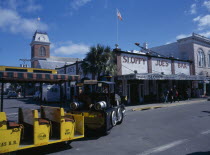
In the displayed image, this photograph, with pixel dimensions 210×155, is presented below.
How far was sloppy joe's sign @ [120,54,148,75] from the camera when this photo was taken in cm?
2123

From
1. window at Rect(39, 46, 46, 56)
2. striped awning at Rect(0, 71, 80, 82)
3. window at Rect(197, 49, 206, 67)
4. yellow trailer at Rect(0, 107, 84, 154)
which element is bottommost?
yellow trailer at Rect(0, 107, 84, 154)

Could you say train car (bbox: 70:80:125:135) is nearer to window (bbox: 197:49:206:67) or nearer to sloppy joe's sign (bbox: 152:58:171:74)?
sloppy joe's sign (bbox: 152:58:171:74)

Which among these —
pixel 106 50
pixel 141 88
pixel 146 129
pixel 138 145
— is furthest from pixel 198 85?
pixel 138 145

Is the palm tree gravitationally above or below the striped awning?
above

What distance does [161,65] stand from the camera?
2562 centimetres

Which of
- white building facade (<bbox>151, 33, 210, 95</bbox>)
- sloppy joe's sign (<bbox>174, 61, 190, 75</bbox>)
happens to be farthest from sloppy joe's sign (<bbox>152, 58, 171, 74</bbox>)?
white building facade (<bbox>151, 33, 210, 95</bbox>)

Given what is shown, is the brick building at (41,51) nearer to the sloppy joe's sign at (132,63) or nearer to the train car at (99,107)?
the sloppy joe's sign at (132,63)

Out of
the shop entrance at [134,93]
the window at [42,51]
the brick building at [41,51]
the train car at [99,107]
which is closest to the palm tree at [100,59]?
the shop entrance at [134,93]

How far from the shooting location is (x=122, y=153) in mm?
5309

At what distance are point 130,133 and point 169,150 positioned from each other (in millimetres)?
2321

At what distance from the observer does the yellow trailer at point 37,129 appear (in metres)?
4.45

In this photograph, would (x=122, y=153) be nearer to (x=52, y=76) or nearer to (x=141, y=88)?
(x=52, y=76)

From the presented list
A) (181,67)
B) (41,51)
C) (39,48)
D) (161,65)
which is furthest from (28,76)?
(41,51)

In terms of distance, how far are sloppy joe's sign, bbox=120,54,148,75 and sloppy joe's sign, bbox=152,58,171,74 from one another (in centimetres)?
163
